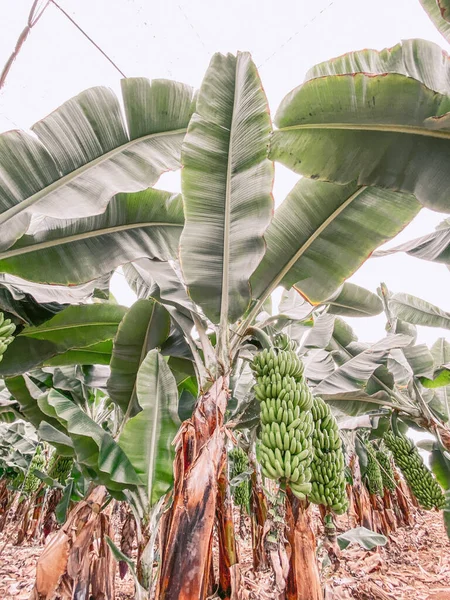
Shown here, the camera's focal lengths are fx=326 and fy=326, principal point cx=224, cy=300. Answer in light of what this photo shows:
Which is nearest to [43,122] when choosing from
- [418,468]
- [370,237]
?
[370,237]

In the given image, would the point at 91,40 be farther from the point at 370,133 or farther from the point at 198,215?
the point at 370,133

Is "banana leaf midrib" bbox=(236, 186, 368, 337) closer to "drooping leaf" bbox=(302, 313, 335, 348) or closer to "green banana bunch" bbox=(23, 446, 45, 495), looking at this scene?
"drooping leaf" bbox=(302, 313, 335, 348)

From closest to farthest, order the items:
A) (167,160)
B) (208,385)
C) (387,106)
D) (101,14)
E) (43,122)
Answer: (387,106)
(43,122)
(208,385)
(167,160)
(101,14)

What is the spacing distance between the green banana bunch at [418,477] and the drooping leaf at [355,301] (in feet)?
4.55

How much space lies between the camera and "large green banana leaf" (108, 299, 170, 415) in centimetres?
195

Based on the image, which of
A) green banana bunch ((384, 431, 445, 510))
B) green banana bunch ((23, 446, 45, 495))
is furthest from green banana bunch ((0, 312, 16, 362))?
green banana bunch ((23, 446, 45, 495))

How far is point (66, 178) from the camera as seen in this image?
1413 millimetres

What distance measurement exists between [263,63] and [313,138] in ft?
8.91

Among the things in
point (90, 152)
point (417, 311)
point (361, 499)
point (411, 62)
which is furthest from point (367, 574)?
point (90, 152)

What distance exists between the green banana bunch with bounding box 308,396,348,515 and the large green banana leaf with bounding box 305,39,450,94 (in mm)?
1385

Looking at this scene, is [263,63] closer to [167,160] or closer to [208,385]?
[167,160]

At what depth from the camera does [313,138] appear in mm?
1170

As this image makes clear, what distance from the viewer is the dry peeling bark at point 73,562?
1.61 m

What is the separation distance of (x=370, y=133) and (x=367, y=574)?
3814 millimetres
